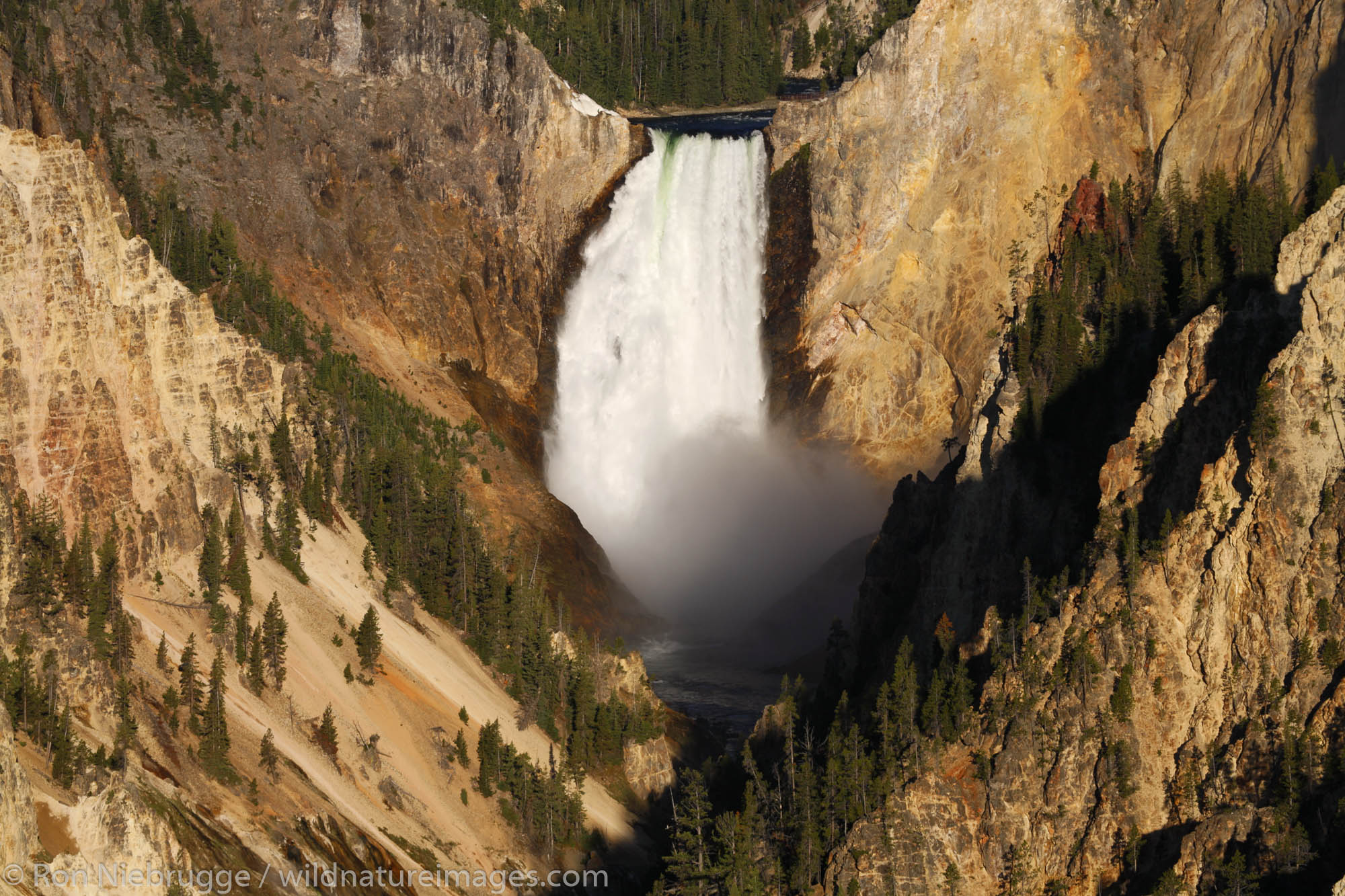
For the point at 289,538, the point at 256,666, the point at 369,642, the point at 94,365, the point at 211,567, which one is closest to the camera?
the point at 94,365

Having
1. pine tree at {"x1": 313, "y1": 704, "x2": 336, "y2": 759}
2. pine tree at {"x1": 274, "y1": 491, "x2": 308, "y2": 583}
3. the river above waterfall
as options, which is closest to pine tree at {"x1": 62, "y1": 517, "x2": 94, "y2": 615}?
pine tree at {"x1": 313, "y1": 704, "x2": 336, "y2": 759}

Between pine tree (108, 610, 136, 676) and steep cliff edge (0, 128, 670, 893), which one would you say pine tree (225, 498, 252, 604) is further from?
pine tree (108, 610, 136, 676)

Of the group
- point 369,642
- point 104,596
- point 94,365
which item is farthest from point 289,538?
point 104,596

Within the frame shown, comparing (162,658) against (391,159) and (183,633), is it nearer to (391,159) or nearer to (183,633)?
(183,633)

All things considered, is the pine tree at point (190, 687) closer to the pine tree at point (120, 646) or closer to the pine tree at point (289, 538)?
the pine tree at point (120, 646)

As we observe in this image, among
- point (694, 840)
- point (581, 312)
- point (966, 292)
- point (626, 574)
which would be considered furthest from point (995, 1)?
point (694, 840)

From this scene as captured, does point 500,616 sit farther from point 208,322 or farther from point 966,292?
point 966,292
